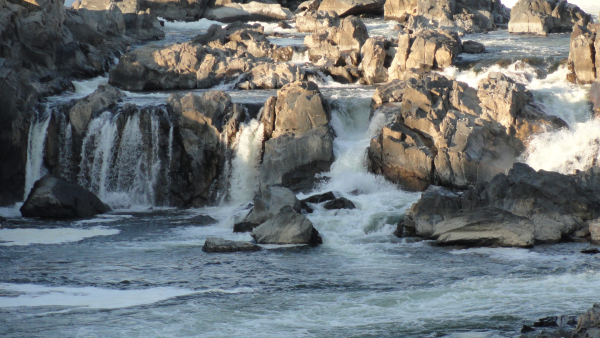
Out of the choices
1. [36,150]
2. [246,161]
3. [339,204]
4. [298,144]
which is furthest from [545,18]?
[36,150]

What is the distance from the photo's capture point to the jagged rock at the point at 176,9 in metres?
63.0

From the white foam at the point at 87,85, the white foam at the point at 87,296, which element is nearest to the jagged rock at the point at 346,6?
the white foam at the point at 87,85

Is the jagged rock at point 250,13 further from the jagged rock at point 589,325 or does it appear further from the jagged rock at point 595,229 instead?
the jagged rock at point 589,325

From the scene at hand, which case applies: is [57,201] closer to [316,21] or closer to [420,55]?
[420,55]

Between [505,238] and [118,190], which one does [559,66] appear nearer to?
[505,238]

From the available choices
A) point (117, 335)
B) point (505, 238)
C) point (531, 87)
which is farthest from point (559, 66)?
point (117, 335)

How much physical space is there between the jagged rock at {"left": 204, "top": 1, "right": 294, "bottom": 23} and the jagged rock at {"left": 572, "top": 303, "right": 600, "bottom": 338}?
5208 centimetres

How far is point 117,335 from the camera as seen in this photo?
15938 mm

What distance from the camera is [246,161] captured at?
107 feet

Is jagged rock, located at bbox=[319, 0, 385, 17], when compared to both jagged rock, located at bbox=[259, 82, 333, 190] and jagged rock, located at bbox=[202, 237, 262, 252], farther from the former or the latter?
jagged rock, located at bbox=[202, 237, 262, 252]

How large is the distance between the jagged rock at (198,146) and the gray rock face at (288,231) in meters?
8.41

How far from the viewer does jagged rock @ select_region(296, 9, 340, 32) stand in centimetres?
5378

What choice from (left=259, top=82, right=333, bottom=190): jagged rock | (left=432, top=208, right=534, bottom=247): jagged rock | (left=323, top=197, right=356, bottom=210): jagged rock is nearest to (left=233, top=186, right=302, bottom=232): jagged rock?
(left=323, top=197, right=356, bottom=210): jagged rock

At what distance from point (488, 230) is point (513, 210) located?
1.79 meters
